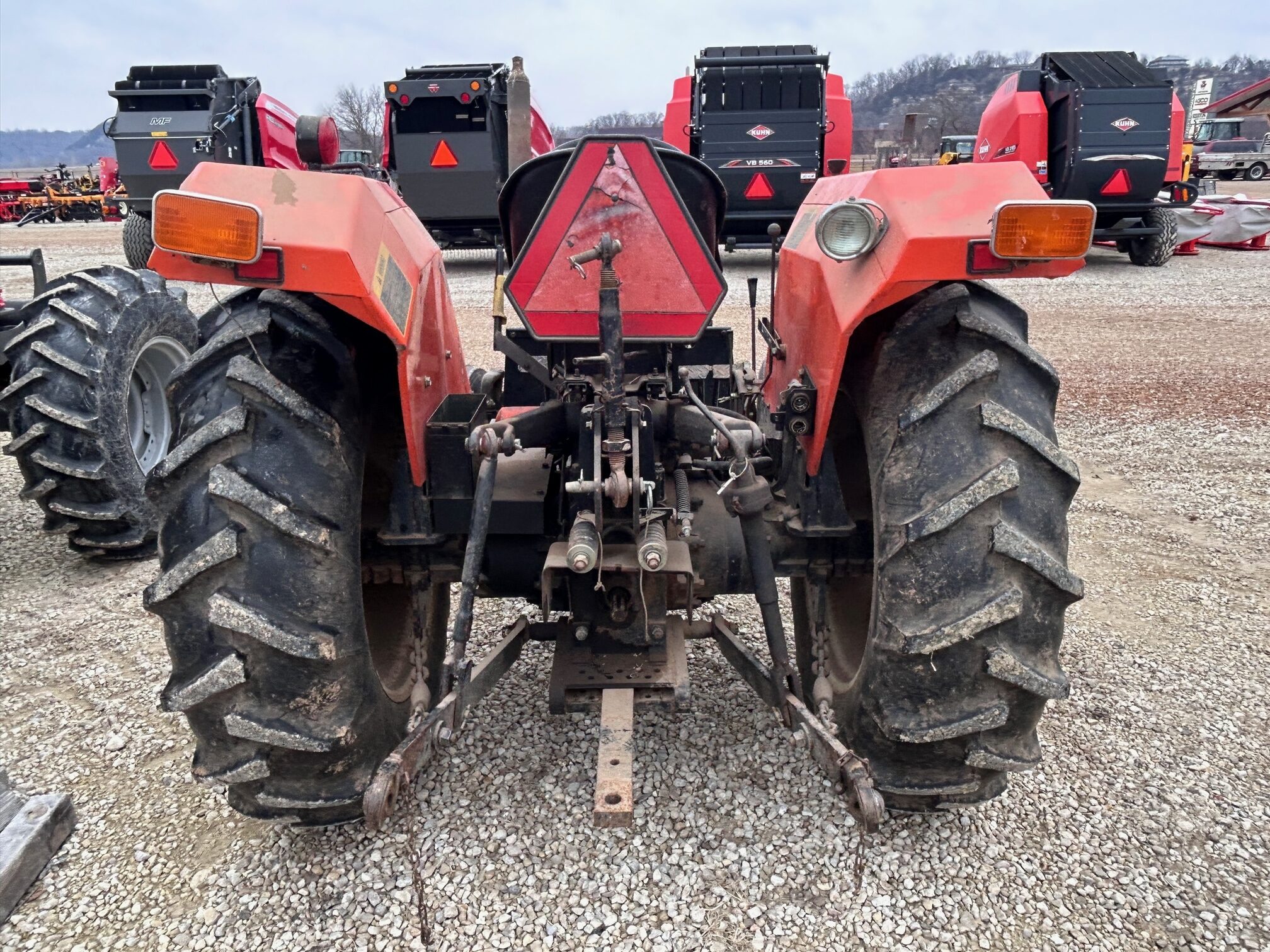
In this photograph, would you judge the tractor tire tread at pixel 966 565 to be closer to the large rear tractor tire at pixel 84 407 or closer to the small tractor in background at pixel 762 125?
the large rear tractor tire at pixel 84 407

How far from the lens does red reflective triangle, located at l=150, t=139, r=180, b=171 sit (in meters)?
11.1

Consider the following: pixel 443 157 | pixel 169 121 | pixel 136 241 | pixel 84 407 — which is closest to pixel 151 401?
pixel 84 407

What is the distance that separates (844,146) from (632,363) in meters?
11.6

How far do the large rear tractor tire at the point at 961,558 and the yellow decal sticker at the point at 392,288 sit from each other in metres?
1.11

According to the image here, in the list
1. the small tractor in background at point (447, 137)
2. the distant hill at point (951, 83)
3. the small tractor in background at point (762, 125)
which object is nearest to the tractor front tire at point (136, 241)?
the small tractor in background at point (447, 137)

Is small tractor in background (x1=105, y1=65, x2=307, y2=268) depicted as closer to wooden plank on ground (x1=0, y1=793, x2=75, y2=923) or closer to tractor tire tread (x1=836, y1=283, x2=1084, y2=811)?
wooden plank on ground (x1=0, y1=793, x2=75, y2=923)

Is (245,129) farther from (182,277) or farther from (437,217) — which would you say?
(182,277)

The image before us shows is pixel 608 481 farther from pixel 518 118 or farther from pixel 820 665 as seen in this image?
pixel 518 118

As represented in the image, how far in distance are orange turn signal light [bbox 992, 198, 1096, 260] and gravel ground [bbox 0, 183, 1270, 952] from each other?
146 cm

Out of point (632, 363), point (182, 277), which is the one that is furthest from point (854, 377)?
point (182, 277)

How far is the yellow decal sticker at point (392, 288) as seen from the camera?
1.87m

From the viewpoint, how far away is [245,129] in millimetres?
10086

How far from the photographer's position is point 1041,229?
1.69 metres

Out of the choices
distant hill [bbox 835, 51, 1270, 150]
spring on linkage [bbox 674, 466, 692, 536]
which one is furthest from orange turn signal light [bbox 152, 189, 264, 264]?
distant hill [bbox 835, 51, 1270, 150]
